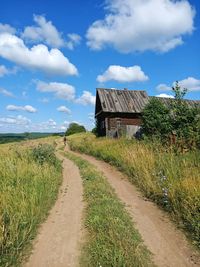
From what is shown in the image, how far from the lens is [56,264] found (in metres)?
4.73

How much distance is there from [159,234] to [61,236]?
2.12 m

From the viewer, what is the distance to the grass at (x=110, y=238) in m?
4.61

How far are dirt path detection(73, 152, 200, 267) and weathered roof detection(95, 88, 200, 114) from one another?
23.3 meters

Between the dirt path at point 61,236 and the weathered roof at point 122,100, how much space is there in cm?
2391

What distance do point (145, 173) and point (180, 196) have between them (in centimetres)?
273

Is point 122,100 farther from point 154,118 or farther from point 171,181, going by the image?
point 171,181

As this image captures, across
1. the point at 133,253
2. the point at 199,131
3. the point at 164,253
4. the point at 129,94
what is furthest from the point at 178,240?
the point at 129,94

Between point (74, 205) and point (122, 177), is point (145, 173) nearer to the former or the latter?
point (122, 177)

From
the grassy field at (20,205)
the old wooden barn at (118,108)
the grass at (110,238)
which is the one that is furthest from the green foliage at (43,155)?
the old wooden barn at (118,108)

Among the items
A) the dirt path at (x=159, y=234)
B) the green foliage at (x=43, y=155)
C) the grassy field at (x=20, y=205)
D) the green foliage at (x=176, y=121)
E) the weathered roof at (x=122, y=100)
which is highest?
the weathered roof at (x=122, y=100)

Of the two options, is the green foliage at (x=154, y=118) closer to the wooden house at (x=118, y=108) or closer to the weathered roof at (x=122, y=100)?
the wooden house at (x=118, y=108)

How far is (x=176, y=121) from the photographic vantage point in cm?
1734

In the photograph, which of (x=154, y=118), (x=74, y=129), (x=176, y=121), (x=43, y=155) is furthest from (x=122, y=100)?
(x=74, y=129)

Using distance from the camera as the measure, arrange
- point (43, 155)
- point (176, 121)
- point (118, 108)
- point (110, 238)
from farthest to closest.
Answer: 1. point (118, 108)
2. point (176, 121)
3. point (43, 155)
4. point (110, 238)
